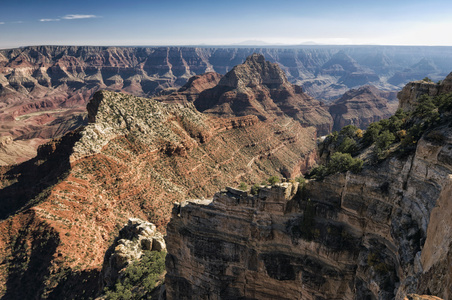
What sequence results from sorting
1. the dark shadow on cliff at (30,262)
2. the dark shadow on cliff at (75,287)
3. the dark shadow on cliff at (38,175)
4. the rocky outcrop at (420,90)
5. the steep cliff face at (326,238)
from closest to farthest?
the steep cliff face at (326,238) → the rocky outcrop at (420,90) → the dark shadow on cliff at (75,287) → the dark shadow on cliff at (30,262) → the dark shadow on cliff at (38,175)

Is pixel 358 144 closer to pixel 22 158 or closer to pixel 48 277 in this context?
pixel 48 277

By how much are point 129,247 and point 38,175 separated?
1928 inches

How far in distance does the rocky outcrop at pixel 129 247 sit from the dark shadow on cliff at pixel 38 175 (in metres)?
27.7

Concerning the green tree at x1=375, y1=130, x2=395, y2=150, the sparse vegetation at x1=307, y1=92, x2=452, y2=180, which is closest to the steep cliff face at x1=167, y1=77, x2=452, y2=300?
the sparse vegetation at x1=307, y1=92, x2=452, y2=180

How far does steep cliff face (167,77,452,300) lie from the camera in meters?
21.4

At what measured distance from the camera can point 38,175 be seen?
81.3 meters

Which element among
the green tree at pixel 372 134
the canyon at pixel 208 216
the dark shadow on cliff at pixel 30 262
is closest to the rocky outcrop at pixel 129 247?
the canyon at pixel 208 216

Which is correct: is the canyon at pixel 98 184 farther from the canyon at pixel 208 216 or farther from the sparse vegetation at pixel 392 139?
the sparse vegetation at pixel 392 139

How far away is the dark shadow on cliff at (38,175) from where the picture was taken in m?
74.4

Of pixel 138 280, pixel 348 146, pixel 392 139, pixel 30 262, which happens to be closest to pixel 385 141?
pixel 392 139

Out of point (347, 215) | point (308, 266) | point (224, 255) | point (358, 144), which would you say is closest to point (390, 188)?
point (347, 215)

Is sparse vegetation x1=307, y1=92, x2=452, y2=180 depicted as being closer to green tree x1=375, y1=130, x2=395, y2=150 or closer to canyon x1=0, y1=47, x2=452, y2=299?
green tree x1=375, y1=130, x2=395, y2=150

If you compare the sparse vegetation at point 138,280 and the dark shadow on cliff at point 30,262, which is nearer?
the sparse vegetation at point 138,280

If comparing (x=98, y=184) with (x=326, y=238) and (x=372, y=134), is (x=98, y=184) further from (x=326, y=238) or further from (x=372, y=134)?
(x=372, y=134)
